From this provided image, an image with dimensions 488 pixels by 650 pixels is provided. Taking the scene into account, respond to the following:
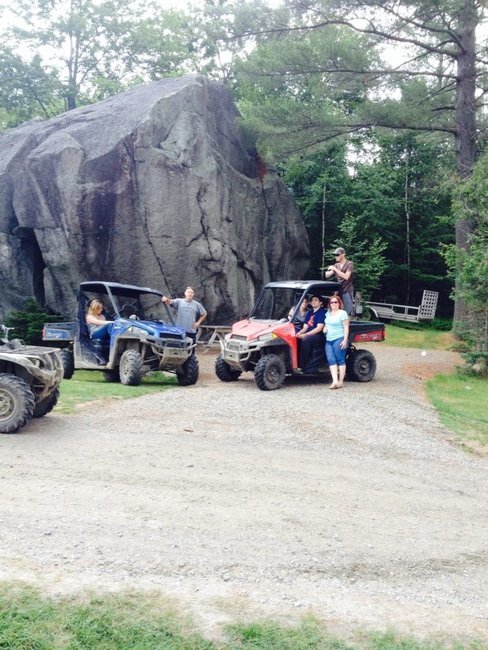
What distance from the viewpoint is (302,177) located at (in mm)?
28531

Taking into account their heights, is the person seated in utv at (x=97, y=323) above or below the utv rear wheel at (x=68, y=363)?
above

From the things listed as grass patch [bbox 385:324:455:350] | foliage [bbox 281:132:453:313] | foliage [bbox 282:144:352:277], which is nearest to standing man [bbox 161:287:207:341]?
grass patch [bbox 385:324:455:350]

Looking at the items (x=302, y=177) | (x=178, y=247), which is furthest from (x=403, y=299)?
(x=178, y=247)

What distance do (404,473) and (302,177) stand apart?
22.7 meters

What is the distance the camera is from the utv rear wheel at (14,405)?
7.73 meters

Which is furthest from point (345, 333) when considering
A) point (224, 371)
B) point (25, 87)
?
point (25, 87)

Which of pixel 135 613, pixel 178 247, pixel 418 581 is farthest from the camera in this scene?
pixel 178 247

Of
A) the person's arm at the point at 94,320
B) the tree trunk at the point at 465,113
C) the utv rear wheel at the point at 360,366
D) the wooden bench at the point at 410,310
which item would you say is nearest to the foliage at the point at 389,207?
the wooden bench at the point at 410,310

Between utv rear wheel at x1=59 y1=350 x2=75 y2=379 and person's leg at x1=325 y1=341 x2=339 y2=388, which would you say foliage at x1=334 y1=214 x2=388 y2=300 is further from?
utv rear wheel at x1=59 y1=350 x2=75 y2=379

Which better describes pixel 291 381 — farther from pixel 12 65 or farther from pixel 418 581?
pixel 12 65

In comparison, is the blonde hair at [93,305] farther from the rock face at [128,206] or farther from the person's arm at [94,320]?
the rock face at [128,206]

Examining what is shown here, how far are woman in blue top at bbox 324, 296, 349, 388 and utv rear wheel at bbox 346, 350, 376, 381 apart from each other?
103cm

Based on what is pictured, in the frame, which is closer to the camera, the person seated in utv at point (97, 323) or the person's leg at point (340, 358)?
the person's leg at point (340, 358)

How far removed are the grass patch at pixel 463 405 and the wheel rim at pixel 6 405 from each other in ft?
18.6
